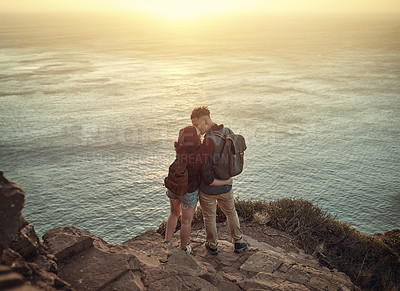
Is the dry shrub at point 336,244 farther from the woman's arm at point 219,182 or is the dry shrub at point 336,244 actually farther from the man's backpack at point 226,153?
the man's backpack at point 226,153

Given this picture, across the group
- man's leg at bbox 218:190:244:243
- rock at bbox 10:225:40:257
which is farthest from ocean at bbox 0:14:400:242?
rock at bbox 10:225:40:257

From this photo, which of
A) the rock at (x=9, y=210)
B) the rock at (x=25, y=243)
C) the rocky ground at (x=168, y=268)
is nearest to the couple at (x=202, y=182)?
the rocky ground at (x=168, y=268)

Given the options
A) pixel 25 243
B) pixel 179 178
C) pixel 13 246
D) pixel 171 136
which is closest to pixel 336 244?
pixel 179 178

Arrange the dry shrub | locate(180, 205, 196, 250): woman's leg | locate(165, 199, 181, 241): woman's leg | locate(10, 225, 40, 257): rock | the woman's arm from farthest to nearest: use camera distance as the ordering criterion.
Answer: the dry shrub < locate(165, 199, 181, 241): woman's leg < locate(180, 205, 196, 250): woman's leg < the woman's arm < locate(10, 225, 40, 257): rock

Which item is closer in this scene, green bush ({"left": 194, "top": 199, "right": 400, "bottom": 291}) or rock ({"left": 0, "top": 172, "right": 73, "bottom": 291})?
rock ({"left": 0, "top": 172, "right": 73, "bottom": 291})

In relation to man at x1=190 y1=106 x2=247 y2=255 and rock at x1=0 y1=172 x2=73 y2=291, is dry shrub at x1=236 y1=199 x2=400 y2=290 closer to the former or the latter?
man at x1=190 y1=106 x2=247 y2=255

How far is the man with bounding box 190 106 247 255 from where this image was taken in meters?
5.77

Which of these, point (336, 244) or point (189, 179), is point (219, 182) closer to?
point (189, 179)

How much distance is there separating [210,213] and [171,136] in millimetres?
29031

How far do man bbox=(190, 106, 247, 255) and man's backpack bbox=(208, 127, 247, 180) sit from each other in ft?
0.06

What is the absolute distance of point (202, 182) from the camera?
6078mm

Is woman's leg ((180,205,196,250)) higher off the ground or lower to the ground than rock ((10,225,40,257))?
lower

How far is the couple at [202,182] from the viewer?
18.6 ft

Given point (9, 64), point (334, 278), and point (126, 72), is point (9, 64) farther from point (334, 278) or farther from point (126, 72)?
point (334, 278)
